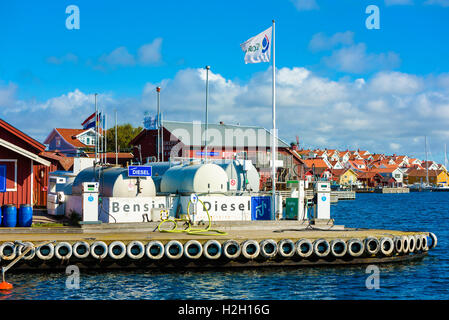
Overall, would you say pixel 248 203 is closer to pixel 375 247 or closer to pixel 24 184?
pixel 375 247

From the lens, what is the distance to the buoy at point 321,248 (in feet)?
79.8

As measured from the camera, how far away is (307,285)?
21594mm

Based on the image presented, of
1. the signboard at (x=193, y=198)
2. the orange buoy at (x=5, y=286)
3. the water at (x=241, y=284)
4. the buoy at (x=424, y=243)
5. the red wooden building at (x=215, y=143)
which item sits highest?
the red wooden building at (x=215, y=143)

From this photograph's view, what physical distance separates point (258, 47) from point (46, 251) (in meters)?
16.5

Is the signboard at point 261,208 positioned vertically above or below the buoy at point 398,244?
above

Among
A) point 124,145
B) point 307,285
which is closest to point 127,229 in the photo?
point 307,285

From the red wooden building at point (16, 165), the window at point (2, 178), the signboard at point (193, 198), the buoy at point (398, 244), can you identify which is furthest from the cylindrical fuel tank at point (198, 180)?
the buoy at point (398, 244)

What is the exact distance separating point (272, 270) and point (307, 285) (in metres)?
2.58

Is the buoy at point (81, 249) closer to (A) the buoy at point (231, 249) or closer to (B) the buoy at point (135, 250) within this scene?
(B) the buoy at point (135, 250)

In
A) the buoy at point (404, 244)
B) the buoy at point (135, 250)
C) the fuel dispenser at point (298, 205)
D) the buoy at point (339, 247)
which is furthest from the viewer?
the fuel dispenser at point (298, 205)

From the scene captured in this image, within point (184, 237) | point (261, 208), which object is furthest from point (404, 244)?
point (184, 237)

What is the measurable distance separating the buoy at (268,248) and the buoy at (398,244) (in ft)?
19.5

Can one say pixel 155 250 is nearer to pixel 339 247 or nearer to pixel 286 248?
pixel 286 248

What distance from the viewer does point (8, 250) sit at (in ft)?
72.6
